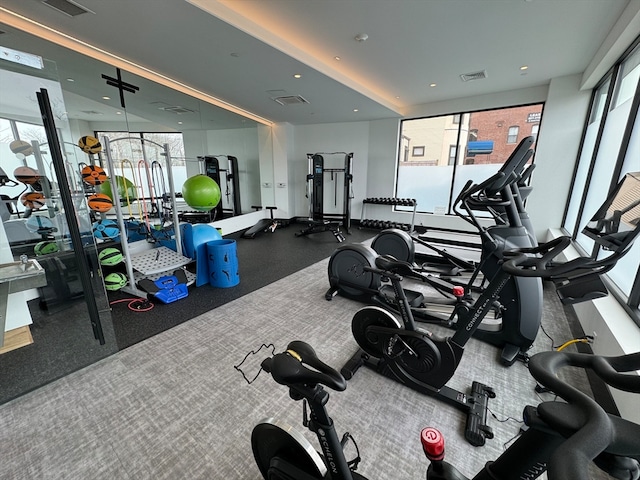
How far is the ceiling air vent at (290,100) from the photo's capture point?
206 inches

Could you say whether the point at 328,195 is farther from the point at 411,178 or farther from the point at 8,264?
the point at 8,264

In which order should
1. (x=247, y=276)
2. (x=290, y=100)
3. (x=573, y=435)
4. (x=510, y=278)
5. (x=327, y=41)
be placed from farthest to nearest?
(x=290, y=100) → (x=247, y=276) → (x=327, y=41) → (x=510, y=278) → (x=573, y=435)

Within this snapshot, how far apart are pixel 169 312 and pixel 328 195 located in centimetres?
592

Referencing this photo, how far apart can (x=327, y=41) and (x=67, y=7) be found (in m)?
2.75

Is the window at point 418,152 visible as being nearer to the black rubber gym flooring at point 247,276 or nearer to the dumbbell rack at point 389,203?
the dumbbell rack at point 389,203

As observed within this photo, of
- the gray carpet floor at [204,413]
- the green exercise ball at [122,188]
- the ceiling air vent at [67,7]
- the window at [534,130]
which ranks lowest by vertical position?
the gray carpet floor at [204,413]

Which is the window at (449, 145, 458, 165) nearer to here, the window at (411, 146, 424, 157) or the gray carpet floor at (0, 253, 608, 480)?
the window at (411, 146, 424, 157)

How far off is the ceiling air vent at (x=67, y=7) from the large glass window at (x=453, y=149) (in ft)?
21.0

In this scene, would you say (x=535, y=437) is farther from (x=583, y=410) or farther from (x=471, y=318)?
(x=471, y=318)

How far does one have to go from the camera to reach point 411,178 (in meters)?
7.20

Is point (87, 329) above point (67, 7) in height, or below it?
below

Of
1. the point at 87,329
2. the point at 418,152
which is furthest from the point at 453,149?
the point at 87,329

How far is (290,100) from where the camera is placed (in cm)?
543

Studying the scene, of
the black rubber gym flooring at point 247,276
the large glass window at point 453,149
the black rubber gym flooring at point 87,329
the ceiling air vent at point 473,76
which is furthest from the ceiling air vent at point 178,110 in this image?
the ceiling air vent at point 473,76
